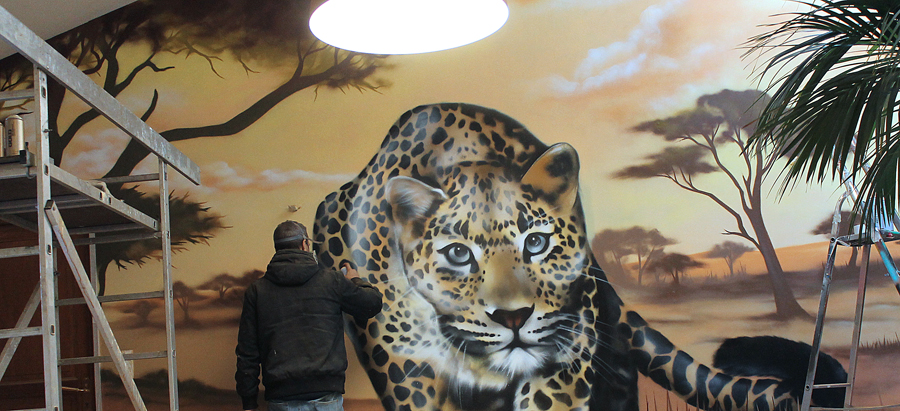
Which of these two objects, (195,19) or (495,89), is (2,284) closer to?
(195,19)

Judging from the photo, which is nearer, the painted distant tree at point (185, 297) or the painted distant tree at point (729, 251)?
the painted distant tree at point (729, 251)

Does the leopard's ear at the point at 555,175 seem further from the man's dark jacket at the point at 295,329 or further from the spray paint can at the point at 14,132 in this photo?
the spray paint can at the point at 14,132

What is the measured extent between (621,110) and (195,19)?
244cm

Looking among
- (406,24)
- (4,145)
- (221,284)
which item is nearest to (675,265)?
(406,24)

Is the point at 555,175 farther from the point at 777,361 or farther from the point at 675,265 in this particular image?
the point at 777,361

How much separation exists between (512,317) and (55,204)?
2.18 m

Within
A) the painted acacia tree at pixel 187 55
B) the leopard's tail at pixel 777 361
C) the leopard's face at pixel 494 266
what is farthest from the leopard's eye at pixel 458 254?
the leopard's tail at pixel 777 361

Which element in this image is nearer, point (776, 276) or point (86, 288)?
point (86, 288)

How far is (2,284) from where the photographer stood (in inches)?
144

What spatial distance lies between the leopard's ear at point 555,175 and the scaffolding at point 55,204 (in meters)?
1.70

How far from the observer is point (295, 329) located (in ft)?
9.09

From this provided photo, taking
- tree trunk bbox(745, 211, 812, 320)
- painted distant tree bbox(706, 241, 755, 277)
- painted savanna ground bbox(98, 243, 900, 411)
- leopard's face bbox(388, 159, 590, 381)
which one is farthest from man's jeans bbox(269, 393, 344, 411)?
tree trunk bbox(745, 211, 812, 320)

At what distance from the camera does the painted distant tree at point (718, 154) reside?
3.38 metres

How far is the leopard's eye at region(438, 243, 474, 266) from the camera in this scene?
343 cm
